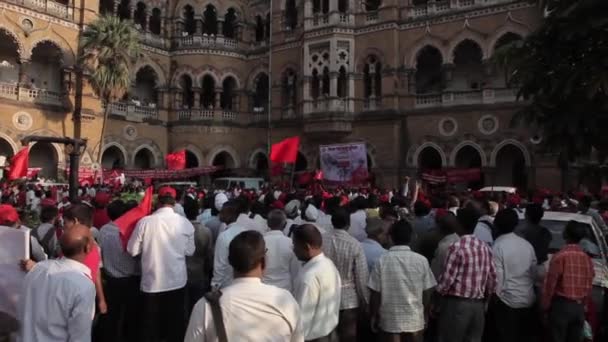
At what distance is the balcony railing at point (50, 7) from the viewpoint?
23734 mm

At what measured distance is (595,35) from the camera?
530 cm

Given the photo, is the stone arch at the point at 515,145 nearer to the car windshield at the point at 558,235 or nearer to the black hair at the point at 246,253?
the car windshield at the point at 558,235

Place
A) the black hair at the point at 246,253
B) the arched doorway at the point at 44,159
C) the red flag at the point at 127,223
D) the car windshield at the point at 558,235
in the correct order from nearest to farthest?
1. the black hair at the point at 246,253
2. the red flag at the point at 127,223
3. the car windshield at the point at 558,235
4. the arched doorway at the point at 44,159

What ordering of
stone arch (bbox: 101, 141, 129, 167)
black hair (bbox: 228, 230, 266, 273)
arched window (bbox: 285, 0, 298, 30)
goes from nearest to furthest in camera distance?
black hair (bbox: 228, 230, 266, 273) < stone arch (bbox: 101, 141, 129, 167) < arched window (bbox: 285, 0, 298, 30)

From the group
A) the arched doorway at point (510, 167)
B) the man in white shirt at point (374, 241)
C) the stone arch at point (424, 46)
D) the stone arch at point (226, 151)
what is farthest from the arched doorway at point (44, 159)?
the man in white shirt at point (374, 241)

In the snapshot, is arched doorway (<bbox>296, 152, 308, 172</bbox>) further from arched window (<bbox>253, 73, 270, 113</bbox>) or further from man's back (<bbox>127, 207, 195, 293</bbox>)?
man's back (<bbox>127, 207, 195, 293</bbox>)

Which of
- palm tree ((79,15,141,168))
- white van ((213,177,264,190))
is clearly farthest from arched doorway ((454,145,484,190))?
palm tree ((79,15,141,168))

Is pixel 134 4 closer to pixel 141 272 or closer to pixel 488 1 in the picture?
pixel 488 1

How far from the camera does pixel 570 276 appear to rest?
536cm

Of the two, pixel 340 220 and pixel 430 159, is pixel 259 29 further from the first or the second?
pixel 340 220

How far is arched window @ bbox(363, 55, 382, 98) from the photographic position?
26.1m

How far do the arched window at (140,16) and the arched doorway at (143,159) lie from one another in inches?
276

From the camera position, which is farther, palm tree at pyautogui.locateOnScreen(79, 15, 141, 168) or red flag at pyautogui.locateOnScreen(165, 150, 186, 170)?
palm tree at pyautogui.locateOnScreen(79, 15, 141, 168)

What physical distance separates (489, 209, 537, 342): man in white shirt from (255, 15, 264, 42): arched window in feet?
91.0
